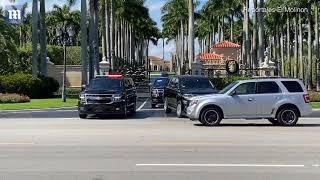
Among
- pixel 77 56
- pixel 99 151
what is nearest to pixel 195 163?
pixel 99 151

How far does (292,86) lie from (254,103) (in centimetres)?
156

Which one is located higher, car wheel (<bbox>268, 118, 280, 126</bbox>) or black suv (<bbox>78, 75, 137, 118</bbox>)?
black suv (<bbox>78, 75, 137, 118</bbox>)

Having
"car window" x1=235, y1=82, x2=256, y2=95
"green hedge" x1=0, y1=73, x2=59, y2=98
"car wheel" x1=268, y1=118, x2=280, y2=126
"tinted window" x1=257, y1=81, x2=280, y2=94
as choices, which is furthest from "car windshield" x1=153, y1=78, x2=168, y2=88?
"tinted window" x1=257, y1=81, x2=280, y2=94

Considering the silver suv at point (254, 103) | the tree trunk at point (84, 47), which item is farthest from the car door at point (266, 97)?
the tree trunk at point (84, 47)

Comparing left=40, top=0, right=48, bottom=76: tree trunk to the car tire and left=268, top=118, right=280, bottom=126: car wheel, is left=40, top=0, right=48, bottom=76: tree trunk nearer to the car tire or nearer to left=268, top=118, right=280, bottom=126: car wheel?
left=268, top=118, right=280, bottom=126: car wheel

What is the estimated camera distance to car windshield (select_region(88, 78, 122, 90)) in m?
25.4

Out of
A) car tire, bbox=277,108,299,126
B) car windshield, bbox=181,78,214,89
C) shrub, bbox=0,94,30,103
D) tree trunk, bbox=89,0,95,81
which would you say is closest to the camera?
car tire, bbox=277,108,299,126

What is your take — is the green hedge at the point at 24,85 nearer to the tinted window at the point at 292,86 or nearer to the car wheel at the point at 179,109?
the car wheel at the point at 179,109

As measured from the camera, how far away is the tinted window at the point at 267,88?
68.0ft

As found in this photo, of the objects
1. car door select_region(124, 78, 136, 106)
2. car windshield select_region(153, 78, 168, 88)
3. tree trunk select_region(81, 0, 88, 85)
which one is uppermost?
tree trunk select_region(81, 0, 88, 85)

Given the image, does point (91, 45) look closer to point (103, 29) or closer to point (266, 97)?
point (103, 29)

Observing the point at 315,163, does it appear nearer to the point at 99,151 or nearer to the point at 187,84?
the point at 99,151

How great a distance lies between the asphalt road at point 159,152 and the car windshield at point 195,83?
426cm

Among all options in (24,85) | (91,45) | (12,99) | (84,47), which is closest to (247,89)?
(12,99)
